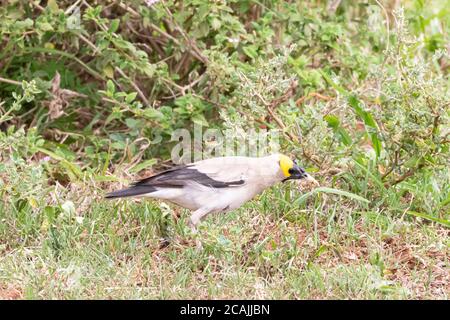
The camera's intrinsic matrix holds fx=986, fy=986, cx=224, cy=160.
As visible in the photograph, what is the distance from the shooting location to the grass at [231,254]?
5.20 m

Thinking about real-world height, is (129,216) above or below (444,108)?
below

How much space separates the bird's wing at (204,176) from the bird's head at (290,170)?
23cm

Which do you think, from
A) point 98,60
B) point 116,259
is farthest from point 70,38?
point 116,259

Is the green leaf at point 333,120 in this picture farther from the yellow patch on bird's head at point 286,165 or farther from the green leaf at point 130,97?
the green leaf at point 130,97

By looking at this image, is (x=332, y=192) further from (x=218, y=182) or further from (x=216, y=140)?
(x=216, y=140)

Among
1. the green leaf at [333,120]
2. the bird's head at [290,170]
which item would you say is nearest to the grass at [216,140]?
the green leaf at [333,120]

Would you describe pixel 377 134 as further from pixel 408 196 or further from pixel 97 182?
pixel 97 182

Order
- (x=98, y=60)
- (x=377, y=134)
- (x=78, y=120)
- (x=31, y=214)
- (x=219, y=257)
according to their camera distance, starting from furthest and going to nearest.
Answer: (x=78, y=120) < (x=98, y=60) < (x=377, y=134) < (x=31, y=214) < (x=219, y=257)

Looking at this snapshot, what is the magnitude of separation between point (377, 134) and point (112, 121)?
211 cm

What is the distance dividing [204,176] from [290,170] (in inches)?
20.2

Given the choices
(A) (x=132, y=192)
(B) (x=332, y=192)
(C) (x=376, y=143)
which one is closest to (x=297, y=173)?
(B) (x=332, y=192)

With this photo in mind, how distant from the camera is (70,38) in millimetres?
7055

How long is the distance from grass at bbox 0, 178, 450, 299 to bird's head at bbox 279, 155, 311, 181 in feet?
1.03

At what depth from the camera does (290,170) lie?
231 inches
